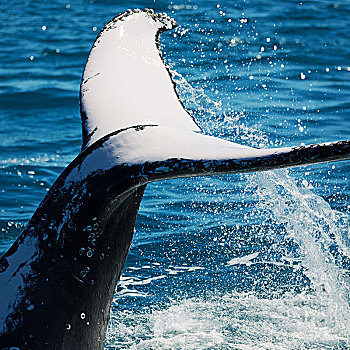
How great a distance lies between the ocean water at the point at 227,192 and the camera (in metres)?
5.32

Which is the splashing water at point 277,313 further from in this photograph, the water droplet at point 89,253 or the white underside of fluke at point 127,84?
the water droplet at point 89,253

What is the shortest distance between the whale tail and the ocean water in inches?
74.6

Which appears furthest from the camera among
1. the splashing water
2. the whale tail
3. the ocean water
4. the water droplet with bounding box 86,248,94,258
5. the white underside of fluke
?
the ocean water

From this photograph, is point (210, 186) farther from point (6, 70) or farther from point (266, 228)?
point (6, 70)

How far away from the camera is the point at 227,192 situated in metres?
7.95

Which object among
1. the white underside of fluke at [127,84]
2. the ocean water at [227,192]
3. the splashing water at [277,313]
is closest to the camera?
the white underside of fluke at [127,84]

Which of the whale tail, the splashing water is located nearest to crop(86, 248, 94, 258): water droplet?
the whale tail

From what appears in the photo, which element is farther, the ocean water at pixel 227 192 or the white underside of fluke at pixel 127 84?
the ocean water at pixel 227 192

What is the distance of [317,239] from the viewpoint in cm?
645

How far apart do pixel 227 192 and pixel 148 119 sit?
15.5 feet

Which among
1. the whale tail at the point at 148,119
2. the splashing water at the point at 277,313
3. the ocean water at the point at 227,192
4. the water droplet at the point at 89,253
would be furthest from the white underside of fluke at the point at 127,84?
the ocean water at the point at 227,192

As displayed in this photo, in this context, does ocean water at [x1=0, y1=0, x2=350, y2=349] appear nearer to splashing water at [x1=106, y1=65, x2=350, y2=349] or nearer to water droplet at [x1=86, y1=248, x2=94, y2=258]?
splashing water at [x1=106, y1=65, x2=350, y2=349]

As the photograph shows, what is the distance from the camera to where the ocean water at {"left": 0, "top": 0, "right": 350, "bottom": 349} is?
17.5 feet

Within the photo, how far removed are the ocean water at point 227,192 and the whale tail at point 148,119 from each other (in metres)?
1.90
